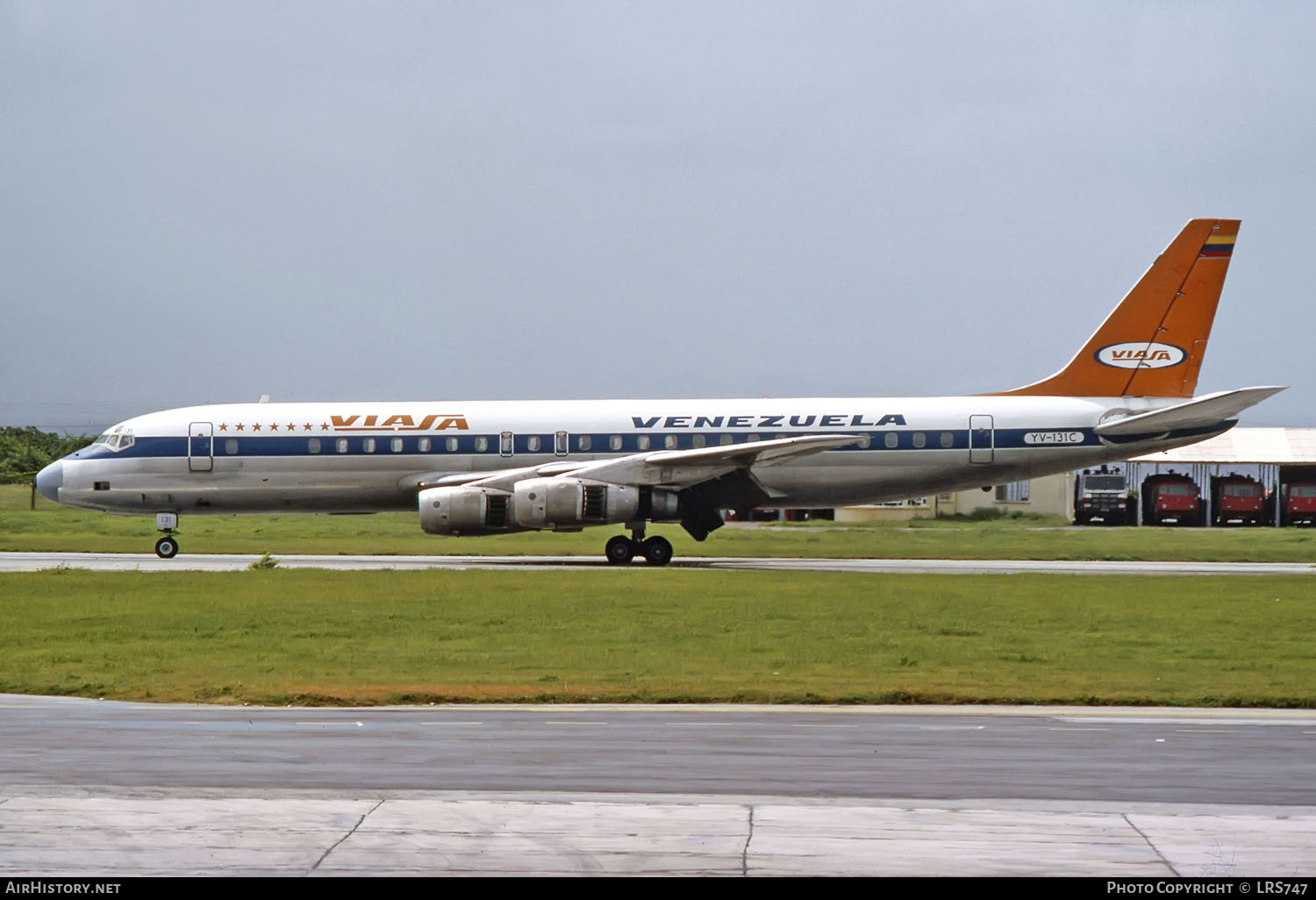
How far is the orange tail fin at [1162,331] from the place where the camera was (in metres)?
34.8

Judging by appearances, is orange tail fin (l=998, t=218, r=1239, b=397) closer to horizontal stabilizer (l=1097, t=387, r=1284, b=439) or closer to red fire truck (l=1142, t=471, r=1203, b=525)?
horizontal stabilizer (l=1097, t=387, r=1284, b=439)

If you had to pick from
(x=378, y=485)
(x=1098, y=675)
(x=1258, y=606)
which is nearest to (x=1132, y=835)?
(x=1098, y=675)

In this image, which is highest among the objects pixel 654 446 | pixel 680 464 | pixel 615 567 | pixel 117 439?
pixel 117 439

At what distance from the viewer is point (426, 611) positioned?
20.9 metres

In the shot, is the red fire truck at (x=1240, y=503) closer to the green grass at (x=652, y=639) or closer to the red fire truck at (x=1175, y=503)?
the red fire truck at (x=1175, y=503)

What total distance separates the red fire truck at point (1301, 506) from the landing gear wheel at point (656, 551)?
39.1m

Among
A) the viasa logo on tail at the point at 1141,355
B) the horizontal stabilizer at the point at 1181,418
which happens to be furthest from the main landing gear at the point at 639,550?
the viasa logo on tail at the point at 1141,355

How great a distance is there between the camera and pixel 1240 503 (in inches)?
2442

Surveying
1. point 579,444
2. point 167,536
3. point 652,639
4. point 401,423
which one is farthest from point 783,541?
point 652,639

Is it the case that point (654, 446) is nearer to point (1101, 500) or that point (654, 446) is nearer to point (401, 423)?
point (401, 423)

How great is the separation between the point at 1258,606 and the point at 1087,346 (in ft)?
43.5

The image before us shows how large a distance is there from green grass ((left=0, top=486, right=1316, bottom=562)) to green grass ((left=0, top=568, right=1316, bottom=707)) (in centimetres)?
1031

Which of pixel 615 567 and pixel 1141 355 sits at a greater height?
pixel 1141 355

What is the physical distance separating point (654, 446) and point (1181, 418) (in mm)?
11595
